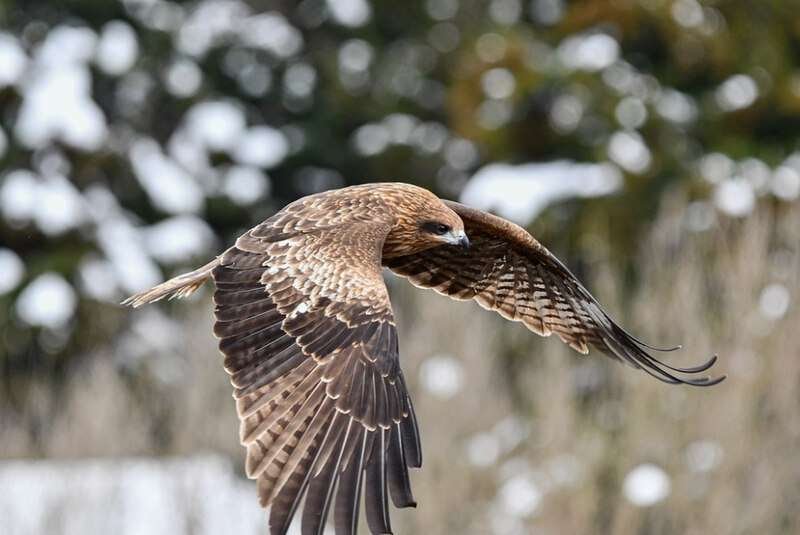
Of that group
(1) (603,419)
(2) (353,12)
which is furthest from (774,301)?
(2) (353,12)

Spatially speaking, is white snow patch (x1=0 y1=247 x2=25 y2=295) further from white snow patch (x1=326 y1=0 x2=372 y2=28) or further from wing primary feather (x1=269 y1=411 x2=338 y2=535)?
wing primary feather (x1=269 y1=411 x2=338 y2=535)

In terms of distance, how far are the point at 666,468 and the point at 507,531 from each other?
122 centimetres

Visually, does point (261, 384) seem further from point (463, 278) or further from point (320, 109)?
point (320, 109)

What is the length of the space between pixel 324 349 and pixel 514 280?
2086 mm

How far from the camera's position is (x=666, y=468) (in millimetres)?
11523

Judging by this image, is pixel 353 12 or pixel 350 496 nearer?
pixel 350 496

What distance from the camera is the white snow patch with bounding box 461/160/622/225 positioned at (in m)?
16.0

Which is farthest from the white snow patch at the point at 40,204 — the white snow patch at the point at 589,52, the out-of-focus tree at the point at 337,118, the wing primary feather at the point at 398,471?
the wing primary feather at the point at 398,471

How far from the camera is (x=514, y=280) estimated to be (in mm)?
7863

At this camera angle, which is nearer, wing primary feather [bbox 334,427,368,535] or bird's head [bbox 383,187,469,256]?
wing primary feather [bbox 334,427,368,535]

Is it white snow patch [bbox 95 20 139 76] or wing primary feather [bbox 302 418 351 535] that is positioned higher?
wing primary feather [bbox 302 418 351 535]

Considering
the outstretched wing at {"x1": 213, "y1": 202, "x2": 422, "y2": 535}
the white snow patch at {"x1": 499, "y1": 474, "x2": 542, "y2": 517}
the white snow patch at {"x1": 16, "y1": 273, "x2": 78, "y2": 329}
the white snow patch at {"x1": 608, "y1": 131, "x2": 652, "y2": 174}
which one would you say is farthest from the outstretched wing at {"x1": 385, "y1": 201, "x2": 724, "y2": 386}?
the white snow patch at {"x1": 16, "y1": 273, "x2": 78, "y2": 329}

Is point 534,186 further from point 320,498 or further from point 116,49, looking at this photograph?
point 320,498

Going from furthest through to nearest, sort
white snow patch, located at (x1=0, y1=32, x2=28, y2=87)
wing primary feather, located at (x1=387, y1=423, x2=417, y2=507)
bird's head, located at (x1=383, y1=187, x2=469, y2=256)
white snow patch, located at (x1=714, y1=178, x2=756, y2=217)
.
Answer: white snow patch, located at (x1=0, y1=32, x2=28, y2=87)
white snow patch, located at (x1=714, y1=178, x2=756, y2=217)
bird's head, located at (x1=383, y1=187, x2=469, y2=256)
wing primary feather, located at (x1=387, y1=423, x2=417, y2=507)
